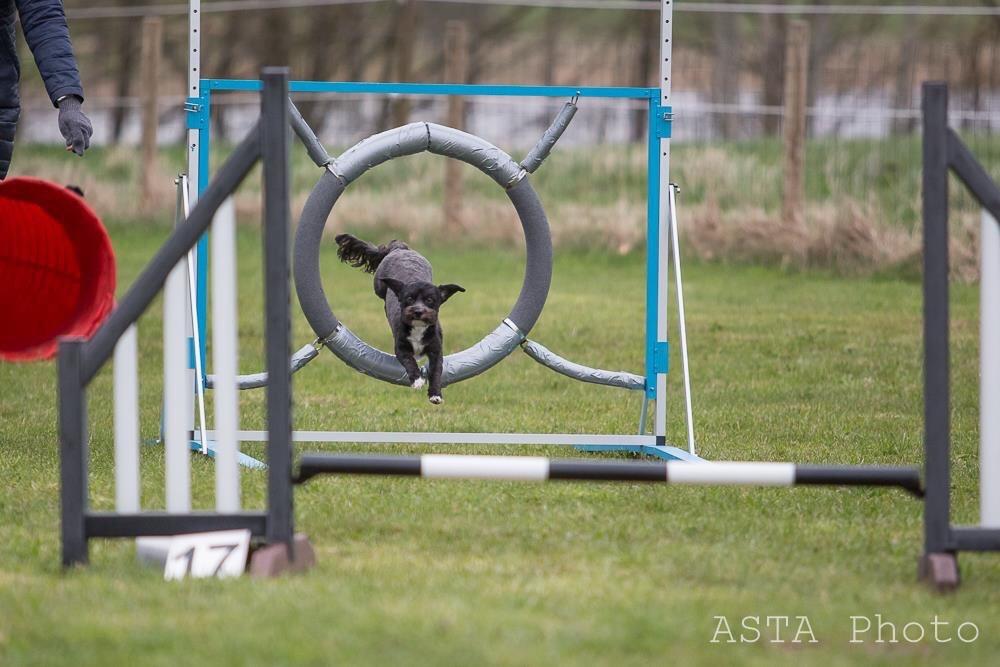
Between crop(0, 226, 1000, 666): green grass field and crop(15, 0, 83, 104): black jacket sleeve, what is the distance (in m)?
1.39

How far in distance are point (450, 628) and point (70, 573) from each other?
1087 mm

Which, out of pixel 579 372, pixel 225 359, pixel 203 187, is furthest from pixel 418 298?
pixel 225 359

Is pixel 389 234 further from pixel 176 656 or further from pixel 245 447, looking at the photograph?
pixel 176 656

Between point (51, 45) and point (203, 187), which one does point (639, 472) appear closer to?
point (203, 187)

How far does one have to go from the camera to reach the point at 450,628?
2826 mm

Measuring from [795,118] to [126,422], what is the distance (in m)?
8.89

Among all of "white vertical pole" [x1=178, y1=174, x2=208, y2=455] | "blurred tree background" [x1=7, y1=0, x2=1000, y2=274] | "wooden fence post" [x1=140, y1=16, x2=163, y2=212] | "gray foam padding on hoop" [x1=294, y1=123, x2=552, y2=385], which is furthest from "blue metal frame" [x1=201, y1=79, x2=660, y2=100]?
"wooden fence post" [x1=140, y1=16, x2=163, y2=212]

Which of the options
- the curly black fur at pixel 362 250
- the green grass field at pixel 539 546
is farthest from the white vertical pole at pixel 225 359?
the curly black fur at pixel 362 250

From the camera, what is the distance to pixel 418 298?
17.3ft

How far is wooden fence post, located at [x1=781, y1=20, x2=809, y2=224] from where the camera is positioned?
1130 centimetres

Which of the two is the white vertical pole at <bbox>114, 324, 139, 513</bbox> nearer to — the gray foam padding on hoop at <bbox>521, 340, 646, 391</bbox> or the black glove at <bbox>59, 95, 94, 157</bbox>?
the black glove at <bbox>59, 95, 94, 157</bbox>

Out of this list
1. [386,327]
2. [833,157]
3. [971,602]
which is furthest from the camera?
[833,157]

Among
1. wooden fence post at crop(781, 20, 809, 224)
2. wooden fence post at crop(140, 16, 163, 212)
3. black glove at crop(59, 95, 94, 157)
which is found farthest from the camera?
wooden fence post at crop(140, 16, 163, 212)

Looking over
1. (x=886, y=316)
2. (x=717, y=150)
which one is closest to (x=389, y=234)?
(x=717, y=150)
